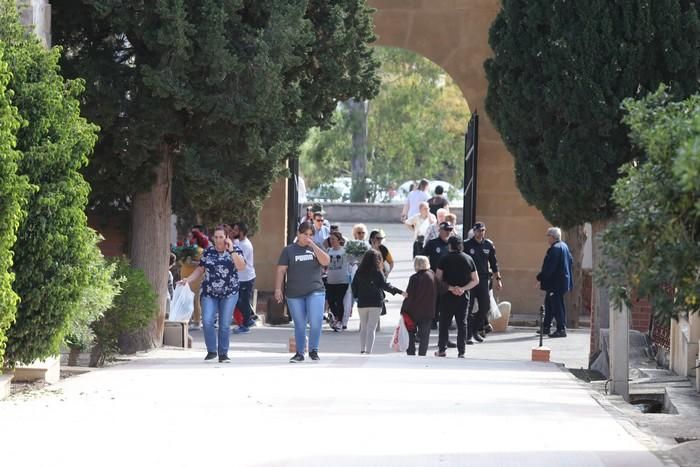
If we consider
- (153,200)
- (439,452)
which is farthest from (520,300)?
(439,452)

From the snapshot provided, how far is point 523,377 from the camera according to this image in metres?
15.1

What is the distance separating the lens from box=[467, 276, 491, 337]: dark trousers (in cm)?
1983

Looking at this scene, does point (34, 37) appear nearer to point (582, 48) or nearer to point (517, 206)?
point (582, 48)

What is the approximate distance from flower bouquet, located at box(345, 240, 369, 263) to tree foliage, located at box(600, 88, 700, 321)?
1271cm

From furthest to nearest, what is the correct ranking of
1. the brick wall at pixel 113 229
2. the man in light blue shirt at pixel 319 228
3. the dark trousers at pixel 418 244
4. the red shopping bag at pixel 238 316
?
the man in light blue shirt at pixel 319 228 → the dark trousers at pixel 418 244 → the red shopping bag at pixel 238 316 → the brick wall at pixel 113 229

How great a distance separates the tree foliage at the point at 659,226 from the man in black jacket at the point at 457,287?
872 centimetres

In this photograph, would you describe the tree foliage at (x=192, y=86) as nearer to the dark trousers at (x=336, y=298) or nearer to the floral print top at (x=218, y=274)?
the floral print top at (x=218, y=274)

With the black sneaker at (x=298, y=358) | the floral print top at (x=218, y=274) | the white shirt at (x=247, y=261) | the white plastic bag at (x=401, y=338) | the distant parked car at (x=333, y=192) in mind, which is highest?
the distant parked car at (x=333, y=192)

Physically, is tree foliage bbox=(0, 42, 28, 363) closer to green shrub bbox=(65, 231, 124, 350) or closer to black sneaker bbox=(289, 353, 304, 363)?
green shrub bbox=(65, 231, 124, 350)

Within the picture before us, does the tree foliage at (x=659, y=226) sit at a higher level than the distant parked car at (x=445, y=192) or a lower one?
lower

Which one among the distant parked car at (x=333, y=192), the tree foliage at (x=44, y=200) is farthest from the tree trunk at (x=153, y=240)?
the distant parked car at (x=333, y=192)

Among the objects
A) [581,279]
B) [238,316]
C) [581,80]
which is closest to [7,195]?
[581,80]

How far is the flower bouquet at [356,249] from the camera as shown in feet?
71.6

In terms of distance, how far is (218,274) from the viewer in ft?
51.6
